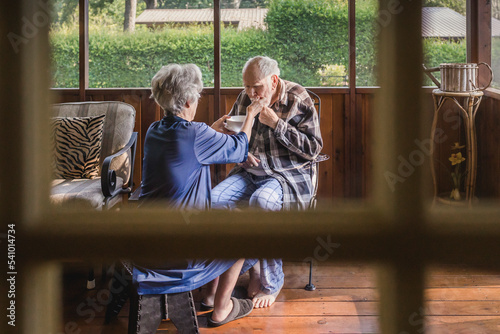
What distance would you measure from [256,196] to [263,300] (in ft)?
1.71

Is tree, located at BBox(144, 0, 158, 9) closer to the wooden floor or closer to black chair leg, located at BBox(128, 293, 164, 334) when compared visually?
the wooden floor

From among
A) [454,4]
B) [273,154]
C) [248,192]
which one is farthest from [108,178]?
[454,4]

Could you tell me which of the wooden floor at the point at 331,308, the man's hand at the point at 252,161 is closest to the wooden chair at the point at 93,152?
the wooden floor at the point at 331,308

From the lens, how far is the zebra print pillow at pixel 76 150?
301 centimetres

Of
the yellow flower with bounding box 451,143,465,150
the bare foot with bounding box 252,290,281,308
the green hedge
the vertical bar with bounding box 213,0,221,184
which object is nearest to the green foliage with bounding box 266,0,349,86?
the green hedge

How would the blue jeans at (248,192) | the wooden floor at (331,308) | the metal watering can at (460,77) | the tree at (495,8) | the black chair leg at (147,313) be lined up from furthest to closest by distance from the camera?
the tree at (495,8) < the metal watering can at (460,77) < the blue jeans at (248,192) < the wooden floor at (331,308) < the black chair leg at (147,313)

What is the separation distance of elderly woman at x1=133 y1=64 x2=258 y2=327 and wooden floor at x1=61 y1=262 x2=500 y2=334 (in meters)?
0.39

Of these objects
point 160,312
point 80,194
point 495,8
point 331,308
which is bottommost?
point 331,308

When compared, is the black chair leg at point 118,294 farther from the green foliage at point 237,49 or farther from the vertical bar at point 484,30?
the vertical bar at point 484,30

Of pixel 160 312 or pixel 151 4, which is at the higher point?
pixel 151 4

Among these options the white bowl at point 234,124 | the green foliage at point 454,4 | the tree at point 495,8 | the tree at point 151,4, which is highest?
the tree at point 151,4

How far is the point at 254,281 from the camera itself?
2.73 metres

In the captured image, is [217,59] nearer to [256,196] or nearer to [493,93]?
[256,196]

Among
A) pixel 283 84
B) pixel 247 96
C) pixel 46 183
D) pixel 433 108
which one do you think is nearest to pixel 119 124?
pixel 247 96
